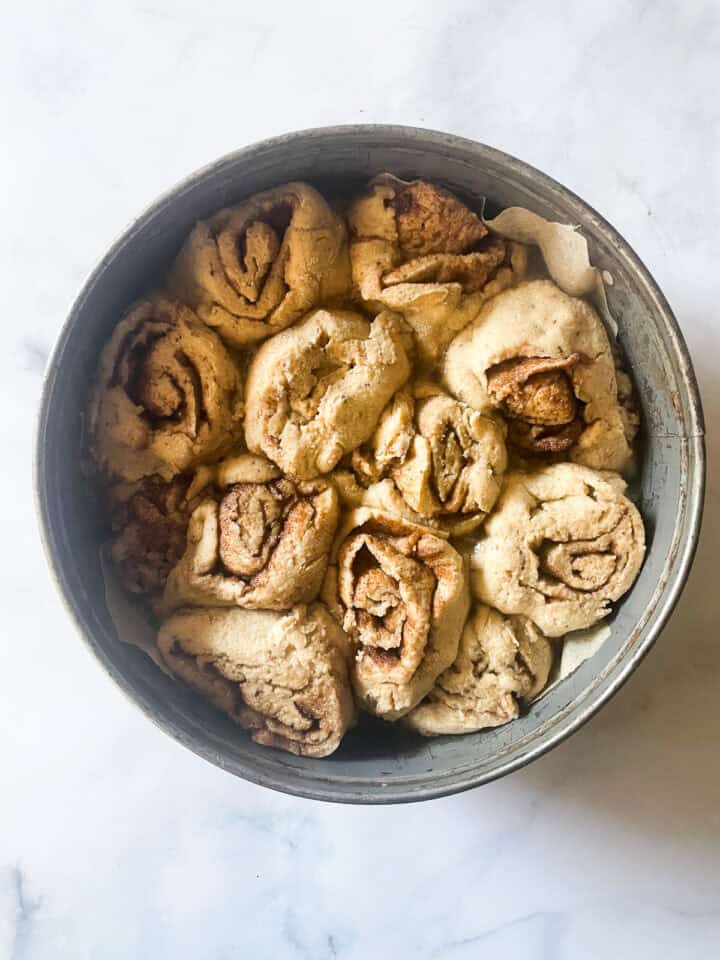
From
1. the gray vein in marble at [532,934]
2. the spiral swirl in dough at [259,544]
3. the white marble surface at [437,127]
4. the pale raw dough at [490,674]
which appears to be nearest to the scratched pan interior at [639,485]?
the pale raw dough at [490,674]

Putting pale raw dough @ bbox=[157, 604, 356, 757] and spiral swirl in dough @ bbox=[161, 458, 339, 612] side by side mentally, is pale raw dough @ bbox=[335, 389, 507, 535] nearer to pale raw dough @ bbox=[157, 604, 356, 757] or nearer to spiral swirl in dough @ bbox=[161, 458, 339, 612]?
spiral swirl in dough @ bbox=[161, 458, 339, 612]

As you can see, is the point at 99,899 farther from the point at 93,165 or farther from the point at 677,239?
the point at 677,239

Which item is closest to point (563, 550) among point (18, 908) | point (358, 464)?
point (358, 464)

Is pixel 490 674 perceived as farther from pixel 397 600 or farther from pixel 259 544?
pixel 259 544

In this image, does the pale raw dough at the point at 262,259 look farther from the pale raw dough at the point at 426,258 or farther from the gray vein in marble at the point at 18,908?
the gray vein in marble at the point at 18,908

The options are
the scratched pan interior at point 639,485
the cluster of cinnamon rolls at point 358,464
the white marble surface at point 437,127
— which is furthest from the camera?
the white marble surface at point 437,127

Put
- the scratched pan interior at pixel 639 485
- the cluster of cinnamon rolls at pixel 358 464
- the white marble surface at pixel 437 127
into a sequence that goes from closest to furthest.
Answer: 1. the scratched pan interior at pixel 639 485
2. the cluster of cinnamon rolls at pixel 358 464
3. the white marble surface at pixel 437 127
